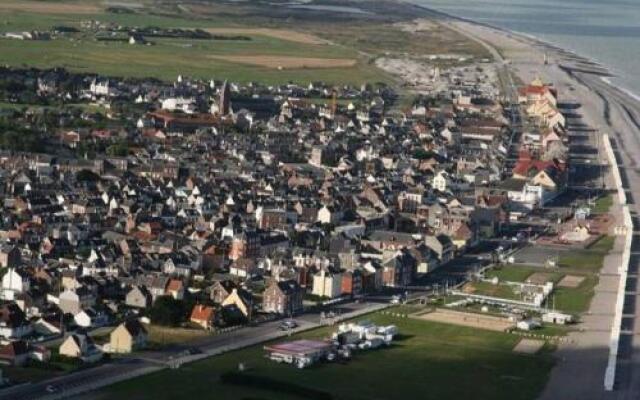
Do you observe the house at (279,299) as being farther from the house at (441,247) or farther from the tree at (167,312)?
the house at (441,247)

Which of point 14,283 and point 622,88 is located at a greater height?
point 14,283

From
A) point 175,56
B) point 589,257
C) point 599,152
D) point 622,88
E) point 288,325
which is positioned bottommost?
point 175,56

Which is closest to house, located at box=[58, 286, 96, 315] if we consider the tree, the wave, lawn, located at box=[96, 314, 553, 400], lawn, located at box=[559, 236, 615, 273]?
the tree

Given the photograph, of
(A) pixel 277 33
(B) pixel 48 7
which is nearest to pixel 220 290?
(A) pixel 277 33

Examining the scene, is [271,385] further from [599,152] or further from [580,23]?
[580,23]

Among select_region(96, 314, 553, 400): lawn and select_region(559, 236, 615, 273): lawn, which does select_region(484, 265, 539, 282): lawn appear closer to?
select_region(559, 236, 615, 273): lawn

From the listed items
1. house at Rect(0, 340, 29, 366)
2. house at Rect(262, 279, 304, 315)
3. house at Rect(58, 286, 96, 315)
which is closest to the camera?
house at Rect(0, 340, 29, 366)

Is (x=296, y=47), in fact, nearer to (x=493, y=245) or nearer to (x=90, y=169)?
(x=90, y=169)
